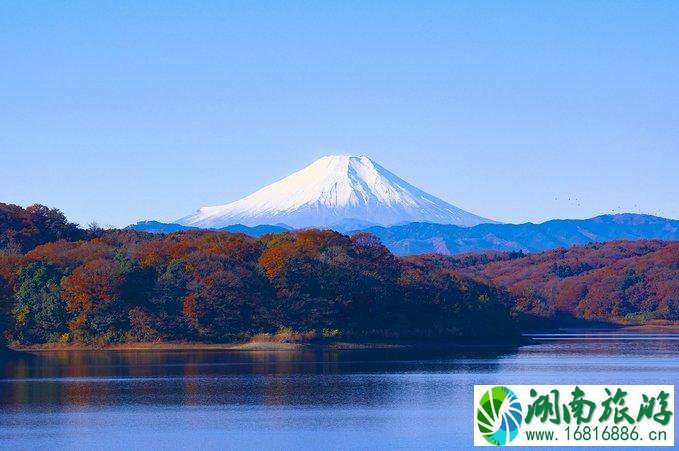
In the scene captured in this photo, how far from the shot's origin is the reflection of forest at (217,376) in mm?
53562

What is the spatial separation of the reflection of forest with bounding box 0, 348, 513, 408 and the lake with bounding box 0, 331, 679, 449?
0.08m

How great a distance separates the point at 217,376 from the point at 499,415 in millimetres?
29521

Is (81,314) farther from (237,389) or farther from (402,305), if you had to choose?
(237,389)

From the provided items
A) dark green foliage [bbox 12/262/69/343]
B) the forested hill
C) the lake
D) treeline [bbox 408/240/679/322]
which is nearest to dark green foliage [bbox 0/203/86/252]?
the forested hill

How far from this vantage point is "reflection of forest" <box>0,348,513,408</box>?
53562 millimetres

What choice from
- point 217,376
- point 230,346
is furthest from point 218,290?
point 217,376

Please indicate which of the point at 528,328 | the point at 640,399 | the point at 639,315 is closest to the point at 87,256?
the point at 528,328

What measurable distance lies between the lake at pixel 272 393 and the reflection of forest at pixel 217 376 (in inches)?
3.1

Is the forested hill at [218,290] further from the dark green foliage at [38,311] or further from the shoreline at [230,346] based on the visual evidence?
the shoreline at [230,346]

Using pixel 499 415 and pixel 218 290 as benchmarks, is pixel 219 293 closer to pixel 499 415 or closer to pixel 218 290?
pixel 218 290

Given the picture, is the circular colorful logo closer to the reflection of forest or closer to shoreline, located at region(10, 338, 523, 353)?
the reflection of forest

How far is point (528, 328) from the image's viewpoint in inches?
5625

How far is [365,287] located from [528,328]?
4680cm

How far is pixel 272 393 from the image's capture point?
55.8 meters
